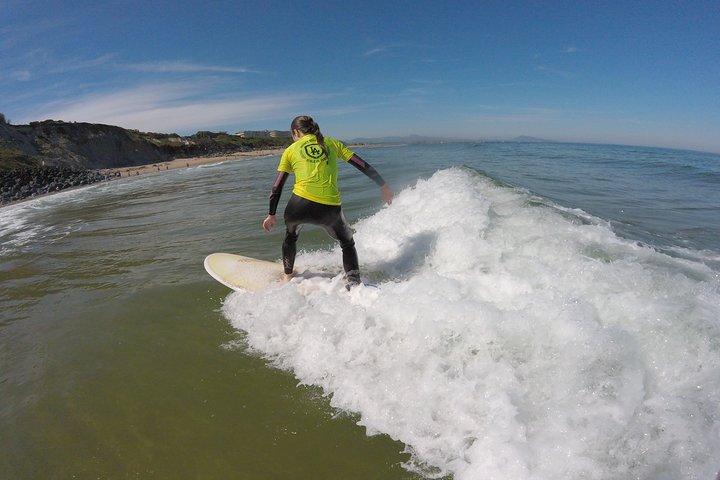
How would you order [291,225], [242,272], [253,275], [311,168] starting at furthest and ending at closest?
[242,272], [253,275], [291,225], [311,168]

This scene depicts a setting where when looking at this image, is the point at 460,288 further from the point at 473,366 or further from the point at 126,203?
the point at 126,203

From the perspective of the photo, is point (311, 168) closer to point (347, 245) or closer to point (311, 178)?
point (311, 178)

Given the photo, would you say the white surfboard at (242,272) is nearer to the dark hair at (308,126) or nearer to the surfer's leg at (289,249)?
the surfer's leg at (289,249)

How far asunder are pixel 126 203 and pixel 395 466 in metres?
17.1

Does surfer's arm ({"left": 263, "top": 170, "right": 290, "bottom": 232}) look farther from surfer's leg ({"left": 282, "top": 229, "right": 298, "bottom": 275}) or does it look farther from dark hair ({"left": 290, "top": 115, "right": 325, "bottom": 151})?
dark hair ({"left": 290, "top": 115, "right": 325, "bottom": 151})

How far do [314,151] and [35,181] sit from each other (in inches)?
1112

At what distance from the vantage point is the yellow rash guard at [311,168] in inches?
169

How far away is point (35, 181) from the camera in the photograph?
2367 centimetres

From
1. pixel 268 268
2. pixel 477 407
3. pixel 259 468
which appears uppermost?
pixel 268 268

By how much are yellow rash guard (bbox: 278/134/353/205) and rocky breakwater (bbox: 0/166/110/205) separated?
75.9ft

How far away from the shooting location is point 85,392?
11.3 feet

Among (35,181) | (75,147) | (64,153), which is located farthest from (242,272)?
(75,147)

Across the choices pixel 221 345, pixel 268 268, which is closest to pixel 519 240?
pixel 268 268

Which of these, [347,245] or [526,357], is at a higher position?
[347,245]
